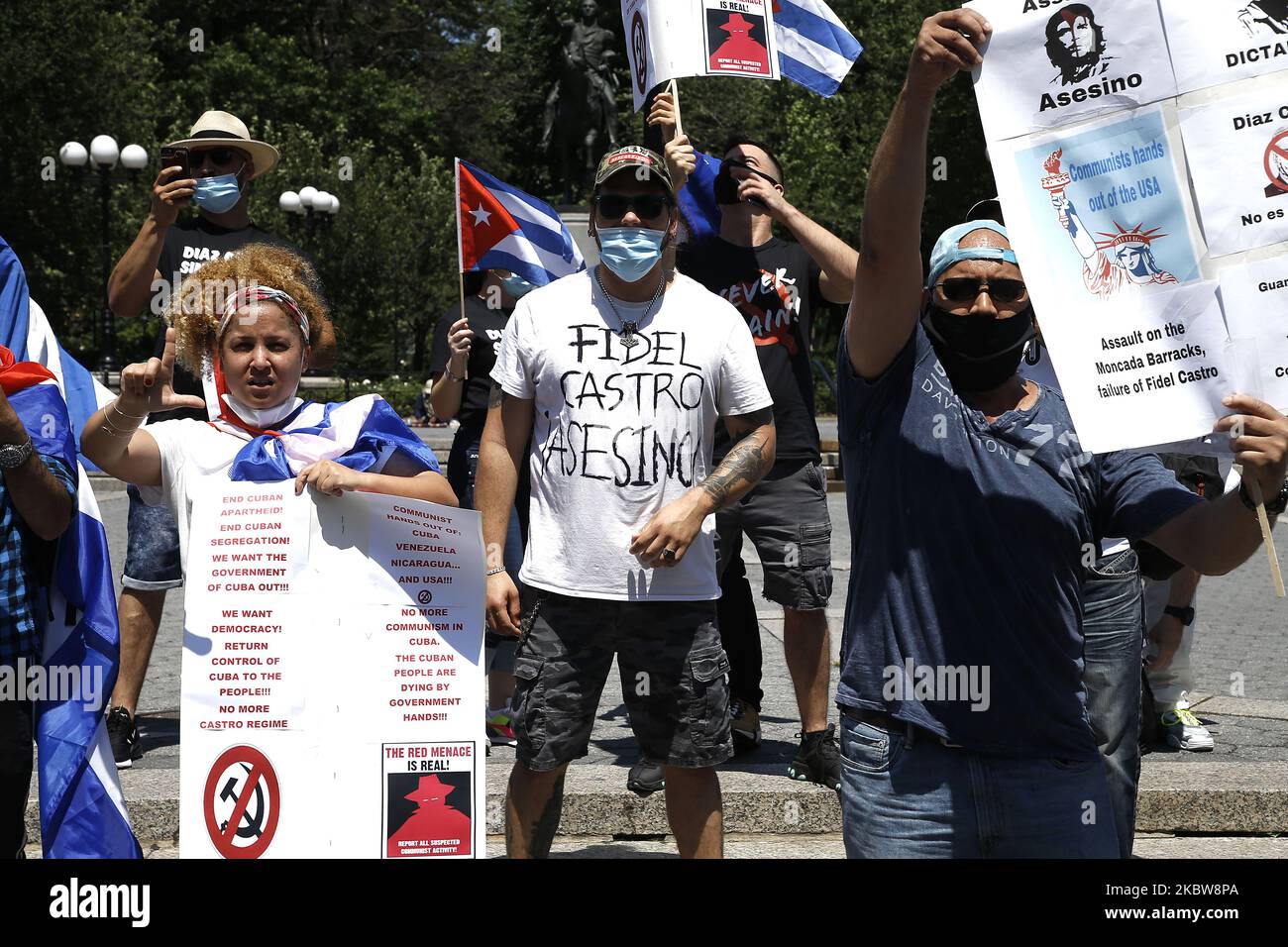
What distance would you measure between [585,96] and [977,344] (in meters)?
19.6

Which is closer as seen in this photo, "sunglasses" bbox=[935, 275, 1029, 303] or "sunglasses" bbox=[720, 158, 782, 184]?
"sunglasses" bbox=[935, 275, 1029, 303]

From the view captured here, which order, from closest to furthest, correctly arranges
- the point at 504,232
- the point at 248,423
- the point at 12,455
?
the point at 12,455
the point at 248,423
the point at 504,232

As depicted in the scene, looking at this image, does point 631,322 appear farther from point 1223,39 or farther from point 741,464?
point 1223,39

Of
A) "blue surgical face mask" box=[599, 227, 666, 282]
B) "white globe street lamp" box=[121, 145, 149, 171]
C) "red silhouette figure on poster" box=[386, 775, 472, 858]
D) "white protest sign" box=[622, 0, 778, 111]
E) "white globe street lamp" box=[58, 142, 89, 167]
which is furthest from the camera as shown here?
"white globe street lamp" box=[58, 142, 89, 167]

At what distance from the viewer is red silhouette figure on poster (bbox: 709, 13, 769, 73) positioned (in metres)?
5.71

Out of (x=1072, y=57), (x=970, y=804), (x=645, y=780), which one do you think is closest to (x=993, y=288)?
(x=1072, y=57)

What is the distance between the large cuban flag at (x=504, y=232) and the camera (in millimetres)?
6152

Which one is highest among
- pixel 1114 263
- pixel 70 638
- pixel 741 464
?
pixel 1114 263

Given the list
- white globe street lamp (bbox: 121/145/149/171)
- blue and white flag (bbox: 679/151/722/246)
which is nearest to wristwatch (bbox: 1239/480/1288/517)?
blue and white flag (bbox: 679/151/722/246)

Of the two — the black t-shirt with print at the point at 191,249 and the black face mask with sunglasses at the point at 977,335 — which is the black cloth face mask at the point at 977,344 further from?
the black t-shirt with print at the point at 191,249

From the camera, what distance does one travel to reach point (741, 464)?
4.14 metres

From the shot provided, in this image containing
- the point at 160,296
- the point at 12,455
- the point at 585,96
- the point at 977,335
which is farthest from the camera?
the point at 585,96

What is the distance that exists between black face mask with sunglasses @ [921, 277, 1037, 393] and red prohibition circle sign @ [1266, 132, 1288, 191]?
50 cm

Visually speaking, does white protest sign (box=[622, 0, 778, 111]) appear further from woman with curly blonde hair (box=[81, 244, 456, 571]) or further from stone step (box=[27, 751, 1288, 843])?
stone step (box=[27, 751, 1288, 843])
